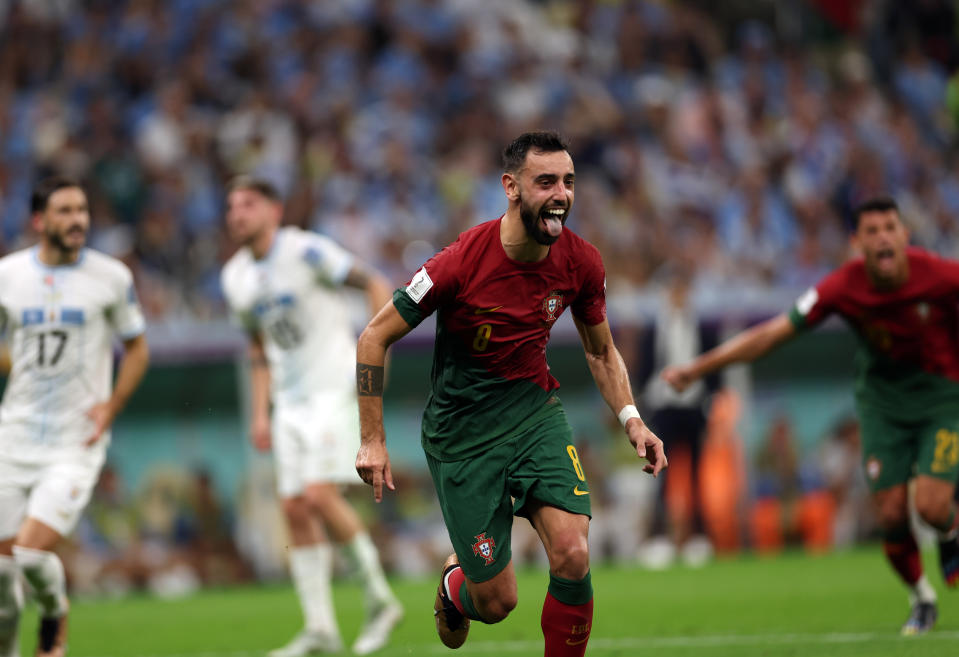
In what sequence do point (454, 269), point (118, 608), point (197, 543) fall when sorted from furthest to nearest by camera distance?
point (197, 543) → point (118, 608) → point (454, 269)

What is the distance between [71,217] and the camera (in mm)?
8438

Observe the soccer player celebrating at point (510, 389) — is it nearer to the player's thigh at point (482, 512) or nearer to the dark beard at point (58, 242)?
the player's thigh at point (482, 512)

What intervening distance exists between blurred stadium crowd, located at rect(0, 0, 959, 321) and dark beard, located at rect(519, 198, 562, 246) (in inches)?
419

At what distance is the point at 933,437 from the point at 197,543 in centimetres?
975

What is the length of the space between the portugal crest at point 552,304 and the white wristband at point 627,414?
0.57 meters

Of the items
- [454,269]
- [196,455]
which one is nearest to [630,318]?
[196,455]

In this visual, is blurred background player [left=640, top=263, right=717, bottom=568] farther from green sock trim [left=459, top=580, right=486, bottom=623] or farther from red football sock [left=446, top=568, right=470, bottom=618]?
green sock trim [left=459, top=580, right=486, bottom=623]

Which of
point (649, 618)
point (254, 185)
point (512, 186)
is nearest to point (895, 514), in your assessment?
point (649, 618)

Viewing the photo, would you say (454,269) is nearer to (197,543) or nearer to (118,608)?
(118,608)

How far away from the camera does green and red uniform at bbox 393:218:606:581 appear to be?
6.39 meters

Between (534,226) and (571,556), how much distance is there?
1.52 metres

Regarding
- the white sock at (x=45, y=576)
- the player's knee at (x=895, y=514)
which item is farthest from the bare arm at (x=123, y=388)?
the player's knee at (x=895, y=514)

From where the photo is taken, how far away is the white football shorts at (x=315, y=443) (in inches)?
379

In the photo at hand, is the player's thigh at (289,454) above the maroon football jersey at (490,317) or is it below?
below
